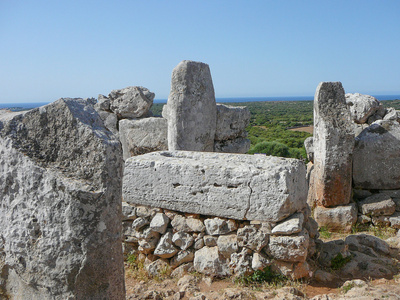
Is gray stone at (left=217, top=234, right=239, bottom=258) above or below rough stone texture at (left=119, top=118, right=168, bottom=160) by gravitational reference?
below

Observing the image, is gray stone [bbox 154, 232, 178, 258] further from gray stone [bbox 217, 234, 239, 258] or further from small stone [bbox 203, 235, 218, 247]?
gray stone [bbox 217, 234, 239, 258]

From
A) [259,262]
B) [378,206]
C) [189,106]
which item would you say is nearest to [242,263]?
[259,262]

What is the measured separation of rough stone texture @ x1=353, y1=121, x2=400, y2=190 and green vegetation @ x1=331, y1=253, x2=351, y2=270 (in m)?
1.93

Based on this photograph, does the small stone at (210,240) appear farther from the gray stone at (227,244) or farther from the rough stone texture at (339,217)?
the rough stone texture at (339,217)

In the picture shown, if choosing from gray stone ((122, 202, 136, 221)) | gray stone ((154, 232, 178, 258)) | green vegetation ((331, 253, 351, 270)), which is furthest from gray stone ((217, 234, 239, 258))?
green vegetation ((331, 253, 351, 270))

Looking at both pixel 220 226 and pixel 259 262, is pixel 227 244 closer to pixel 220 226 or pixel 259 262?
pixel 220 226

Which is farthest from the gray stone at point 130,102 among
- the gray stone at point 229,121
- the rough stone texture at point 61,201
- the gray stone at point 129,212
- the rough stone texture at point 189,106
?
the rough stone texture at point 61,201

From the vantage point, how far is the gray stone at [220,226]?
12.3 ft

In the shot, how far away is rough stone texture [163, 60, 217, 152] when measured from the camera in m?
→ 5.33

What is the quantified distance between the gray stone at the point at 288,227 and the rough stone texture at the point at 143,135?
276cm

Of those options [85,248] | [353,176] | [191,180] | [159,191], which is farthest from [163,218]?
[353,176]

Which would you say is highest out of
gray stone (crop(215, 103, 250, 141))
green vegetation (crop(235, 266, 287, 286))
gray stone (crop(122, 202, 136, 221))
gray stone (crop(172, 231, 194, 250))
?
gray stone (crop(215, 103, 250, 141))

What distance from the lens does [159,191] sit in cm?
398

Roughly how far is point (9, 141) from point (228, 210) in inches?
90.4
